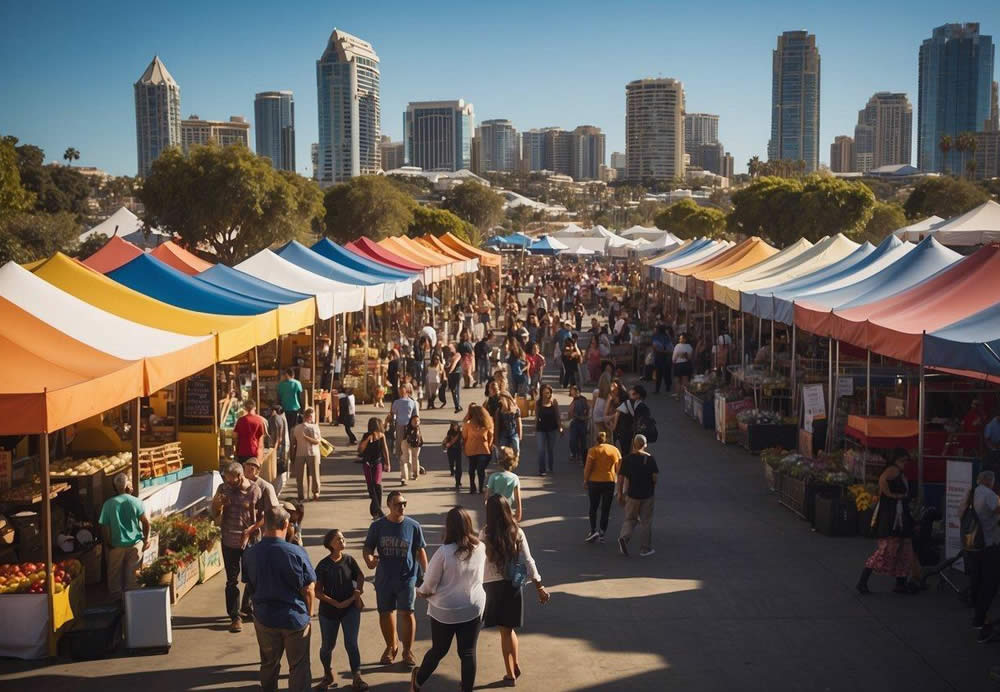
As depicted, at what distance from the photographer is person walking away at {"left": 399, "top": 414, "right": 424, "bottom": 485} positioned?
14211 millimetres

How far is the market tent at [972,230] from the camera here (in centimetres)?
3084

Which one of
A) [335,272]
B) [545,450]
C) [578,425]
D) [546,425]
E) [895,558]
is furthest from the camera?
[335,272]

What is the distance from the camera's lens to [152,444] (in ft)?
41.6

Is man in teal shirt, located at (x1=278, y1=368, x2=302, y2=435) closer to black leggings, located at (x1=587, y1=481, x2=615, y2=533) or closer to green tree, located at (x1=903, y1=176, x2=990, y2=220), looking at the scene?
black leggings, located at (x1=587, y1=481, x2=615, y2=533)

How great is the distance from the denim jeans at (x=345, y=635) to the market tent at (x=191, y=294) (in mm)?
6907

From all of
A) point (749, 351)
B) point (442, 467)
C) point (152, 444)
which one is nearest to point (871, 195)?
point (749, 351)

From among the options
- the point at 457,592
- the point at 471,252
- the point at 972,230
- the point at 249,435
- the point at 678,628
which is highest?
the point at 972,230

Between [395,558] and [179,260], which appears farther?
[179,260]

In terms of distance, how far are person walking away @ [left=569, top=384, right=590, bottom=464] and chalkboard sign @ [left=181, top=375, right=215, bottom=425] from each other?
5251 mm

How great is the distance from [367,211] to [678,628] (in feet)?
179

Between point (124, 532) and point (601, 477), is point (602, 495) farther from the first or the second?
point (124, 532)

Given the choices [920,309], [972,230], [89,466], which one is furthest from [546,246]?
[89,466]

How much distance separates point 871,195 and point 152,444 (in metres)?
50.2

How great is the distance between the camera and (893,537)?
9.46 m
